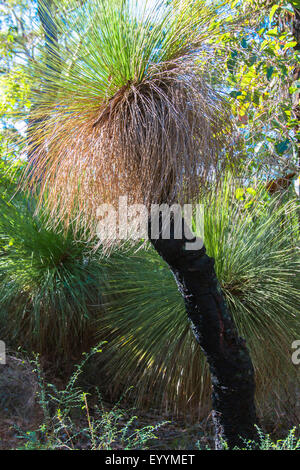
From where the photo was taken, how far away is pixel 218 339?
2213 mm

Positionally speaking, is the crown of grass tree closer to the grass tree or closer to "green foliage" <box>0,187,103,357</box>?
the grass tree

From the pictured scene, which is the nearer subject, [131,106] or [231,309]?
[131,106]

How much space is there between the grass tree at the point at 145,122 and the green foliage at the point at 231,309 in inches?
35.3

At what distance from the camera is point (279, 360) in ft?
10.4

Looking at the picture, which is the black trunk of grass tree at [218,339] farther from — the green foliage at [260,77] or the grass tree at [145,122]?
the green foliage at [260,77]

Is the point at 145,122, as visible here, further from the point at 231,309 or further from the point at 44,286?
the point at 44,286

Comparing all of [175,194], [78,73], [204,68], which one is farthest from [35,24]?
[175,194]

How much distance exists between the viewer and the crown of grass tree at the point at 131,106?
6.29ft

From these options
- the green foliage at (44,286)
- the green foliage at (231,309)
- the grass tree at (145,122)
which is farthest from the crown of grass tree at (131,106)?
the green foliage at (44,286)

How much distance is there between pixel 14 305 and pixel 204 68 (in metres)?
2.46

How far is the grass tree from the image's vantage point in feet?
Answer: 6.31

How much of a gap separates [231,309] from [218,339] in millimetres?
926

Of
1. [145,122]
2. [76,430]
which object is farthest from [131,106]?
[76,430]

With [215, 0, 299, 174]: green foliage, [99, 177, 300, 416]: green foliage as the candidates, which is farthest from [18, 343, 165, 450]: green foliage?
[215, 0, 299, 174]: green foliage
